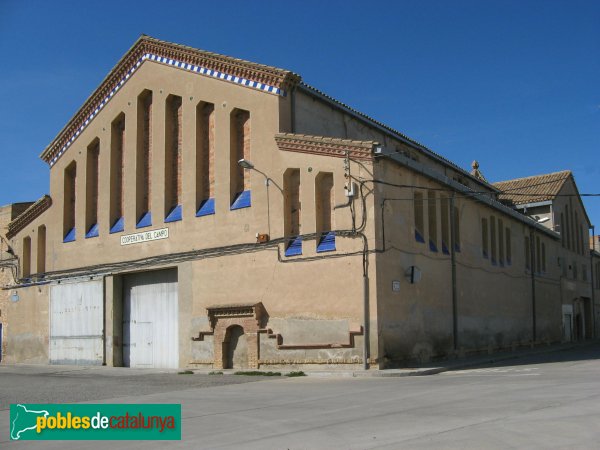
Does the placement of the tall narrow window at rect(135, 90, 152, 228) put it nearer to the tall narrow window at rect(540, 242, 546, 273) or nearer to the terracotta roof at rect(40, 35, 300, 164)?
the terracotta roof at rect(40, 35, 300, 164)

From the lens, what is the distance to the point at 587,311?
1772 inches

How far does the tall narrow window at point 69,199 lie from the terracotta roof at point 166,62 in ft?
3.34

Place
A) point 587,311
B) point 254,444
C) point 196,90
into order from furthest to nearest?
point 587,311 < point 196,90 < point 254,444

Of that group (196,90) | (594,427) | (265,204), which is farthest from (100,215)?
(594,427)

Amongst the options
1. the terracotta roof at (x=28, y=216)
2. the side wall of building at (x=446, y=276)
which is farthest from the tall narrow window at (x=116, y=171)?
the side wall of building at (x=446, y=276)

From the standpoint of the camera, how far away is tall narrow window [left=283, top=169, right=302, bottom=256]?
21.7m

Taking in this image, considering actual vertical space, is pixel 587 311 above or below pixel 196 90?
below

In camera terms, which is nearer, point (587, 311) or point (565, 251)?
point (565, 251)

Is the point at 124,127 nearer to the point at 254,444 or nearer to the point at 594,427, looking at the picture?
the point at 254,444

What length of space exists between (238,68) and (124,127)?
762 cm

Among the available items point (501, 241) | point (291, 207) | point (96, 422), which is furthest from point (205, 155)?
point (96, 422)

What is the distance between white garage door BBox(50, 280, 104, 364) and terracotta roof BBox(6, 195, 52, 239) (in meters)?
3.94

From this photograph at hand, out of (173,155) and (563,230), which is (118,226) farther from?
(563,230)

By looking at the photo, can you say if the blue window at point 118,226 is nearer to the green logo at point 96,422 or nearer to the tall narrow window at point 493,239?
the green logo at point 96,422
